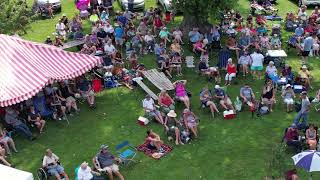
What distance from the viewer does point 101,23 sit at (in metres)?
25.5

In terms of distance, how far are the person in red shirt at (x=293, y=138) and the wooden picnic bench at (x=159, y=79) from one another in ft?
18.5

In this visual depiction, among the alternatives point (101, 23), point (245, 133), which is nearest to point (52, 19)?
point (101, 23)

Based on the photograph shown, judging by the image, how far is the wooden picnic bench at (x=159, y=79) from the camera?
64.0ft

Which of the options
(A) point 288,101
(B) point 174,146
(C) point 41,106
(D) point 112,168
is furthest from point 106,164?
(A) point 288,101

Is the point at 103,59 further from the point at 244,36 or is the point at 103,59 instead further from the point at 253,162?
the point at 253,162

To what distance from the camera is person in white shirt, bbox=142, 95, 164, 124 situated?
1755cm

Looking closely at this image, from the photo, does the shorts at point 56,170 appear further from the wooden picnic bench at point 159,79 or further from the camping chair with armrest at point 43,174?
the wooden picnic bench at point 159,79

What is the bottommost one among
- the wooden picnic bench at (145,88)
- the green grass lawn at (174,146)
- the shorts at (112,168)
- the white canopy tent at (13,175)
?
the green grass lawn at (174,146)

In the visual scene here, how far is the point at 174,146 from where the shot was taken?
1617 cm

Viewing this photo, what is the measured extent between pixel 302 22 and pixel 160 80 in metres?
Answer: 10.00

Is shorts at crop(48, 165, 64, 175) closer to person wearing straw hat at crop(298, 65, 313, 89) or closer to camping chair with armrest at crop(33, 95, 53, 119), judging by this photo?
camping chair with armrest at crop(33, 95, 53, 119)

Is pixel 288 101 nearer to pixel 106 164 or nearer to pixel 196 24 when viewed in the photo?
pixel 106 164

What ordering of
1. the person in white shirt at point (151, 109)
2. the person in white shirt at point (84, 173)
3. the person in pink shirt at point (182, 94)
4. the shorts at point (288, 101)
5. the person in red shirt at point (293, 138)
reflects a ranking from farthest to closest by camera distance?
the person in pink shirt at point (182, 94) → the shorts at point (288, 101) → the person in white shirt at point (151, 109) → the person in red shirt at point (293, 138) → the person in white shirt at point (84, 173)

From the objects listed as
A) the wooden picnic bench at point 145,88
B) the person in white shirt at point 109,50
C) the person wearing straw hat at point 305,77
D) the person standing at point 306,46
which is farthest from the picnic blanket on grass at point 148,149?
the person standing at point 306,46
